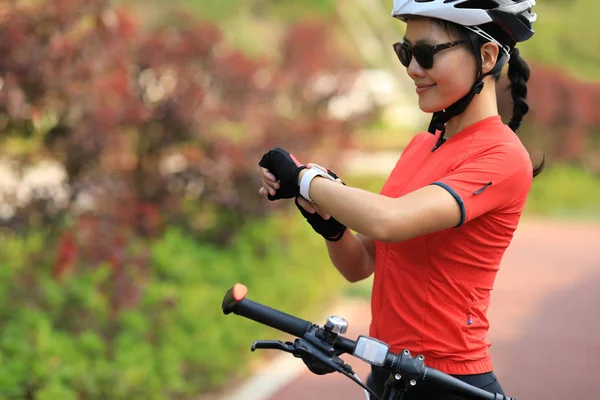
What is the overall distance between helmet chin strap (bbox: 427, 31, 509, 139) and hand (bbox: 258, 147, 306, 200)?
45 cm

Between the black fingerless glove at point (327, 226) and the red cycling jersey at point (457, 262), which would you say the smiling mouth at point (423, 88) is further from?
the black fingerless glove at point (327, 226)

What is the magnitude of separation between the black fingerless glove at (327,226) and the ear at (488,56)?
60cm

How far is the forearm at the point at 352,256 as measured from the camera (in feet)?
8.63

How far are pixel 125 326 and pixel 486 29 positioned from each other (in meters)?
3.42

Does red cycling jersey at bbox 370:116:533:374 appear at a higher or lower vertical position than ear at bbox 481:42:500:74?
lower

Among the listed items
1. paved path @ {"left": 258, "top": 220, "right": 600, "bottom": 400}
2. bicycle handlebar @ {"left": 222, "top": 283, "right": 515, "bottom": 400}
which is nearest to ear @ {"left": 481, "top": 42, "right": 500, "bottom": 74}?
bicycle handlebar @ {"left": 222, "top": 283, "right": 515, "bottom": 400}

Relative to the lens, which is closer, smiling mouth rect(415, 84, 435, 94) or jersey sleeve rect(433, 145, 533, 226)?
jersey sleeve rect(433, 145, 533, 226)

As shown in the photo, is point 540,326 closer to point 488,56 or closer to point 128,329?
point 128,329

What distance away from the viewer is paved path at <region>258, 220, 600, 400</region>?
6.16 m

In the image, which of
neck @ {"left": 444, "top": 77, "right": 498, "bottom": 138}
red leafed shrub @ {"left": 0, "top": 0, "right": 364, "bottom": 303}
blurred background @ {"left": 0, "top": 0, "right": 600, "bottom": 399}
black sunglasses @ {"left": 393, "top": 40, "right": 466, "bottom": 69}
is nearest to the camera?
black sunglasses @ {"left": 393, "top": 40, "right": 466, "bottom": 69}

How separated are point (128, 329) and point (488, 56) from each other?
11.0ft

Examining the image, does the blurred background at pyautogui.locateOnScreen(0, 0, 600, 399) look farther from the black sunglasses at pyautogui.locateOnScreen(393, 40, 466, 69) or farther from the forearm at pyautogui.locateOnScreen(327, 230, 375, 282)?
the black sunglasses at pyautogui.locateOnScreen(393, 40, 466, 69)

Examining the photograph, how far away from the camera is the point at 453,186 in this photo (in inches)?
83.8

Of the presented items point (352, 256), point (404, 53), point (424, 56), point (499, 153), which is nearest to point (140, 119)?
point (352, 256)
